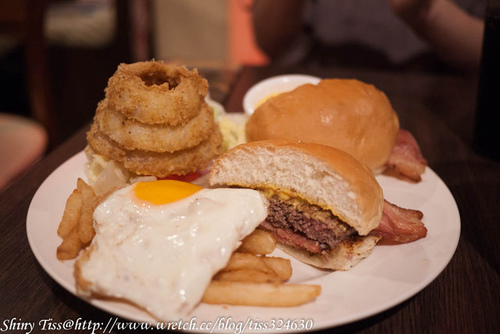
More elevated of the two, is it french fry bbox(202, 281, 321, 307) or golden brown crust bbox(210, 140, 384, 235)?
golden brown crust bbox(210, 140, 384, 235)

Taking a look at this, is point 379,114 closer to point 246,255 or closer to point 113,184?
point 246,255

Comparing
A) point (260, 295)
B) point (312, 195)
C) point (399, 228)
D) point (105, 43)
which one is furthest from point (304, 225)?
point (105, 43)

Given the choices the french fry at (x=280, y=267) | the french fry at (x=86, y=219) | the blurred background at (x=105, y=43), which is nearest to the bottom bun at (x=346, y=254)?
the french fry at (x=280, y=267)

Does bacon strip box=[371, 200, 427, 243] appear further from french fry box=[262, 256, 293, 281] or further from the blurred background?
the blurred background

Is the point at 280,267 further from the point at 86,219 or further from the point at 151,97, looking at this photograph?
the point at 151,97

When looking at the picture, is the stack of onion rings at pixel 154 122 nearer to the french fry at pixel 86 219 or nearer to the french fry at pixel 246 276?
the french fry at pixel 86 219

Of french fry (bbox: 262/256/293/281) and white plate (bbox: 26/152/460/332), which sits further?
french fry (bbox: 262/256/293/281)

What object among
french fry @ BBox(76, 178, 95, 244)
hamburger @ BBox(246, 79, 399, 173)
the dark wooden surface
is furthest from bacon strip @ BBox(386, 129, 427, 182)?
french fry @ BBox(76, 178, 95, 244)
